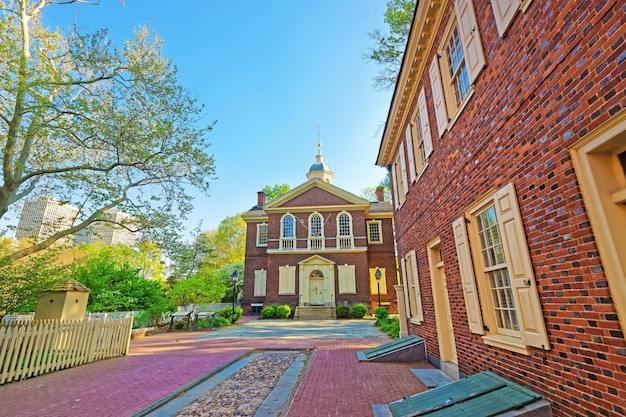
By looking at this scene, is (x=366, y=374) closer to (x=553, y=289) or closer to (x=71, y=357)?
(x=553, y=289)

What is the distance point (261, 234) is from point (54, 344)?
18390 mm

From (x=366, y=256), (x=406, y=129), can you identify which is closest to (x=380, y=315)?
(x=366, y=256)

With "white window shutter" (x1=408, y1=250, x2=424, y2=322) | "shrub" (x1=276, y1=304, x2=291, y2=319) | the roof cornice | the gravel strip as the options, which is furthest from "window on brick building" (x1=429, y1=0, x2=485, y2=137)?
"shrub" (x1=276, y1=304, x2=291, y2=319)

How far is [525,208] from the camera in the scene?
3.09 metres

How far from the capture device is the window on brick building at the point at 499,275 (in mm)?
3057

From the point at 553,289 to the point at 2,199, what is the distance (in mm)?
12164

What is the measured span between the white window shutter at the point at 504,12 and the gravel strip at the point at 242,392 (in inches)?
229

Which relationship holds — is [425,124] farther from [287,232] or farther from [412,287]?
[287,232]

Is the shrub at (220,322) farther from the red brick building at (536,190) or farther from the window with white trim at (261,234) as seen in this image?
the red brick building at (536,190)

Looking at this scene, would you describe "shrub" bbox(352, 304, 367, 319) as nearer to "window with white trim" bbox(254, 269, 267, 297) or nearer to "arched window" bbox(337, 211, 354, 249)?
"arched window" bbox(337, 211, 354, 249)

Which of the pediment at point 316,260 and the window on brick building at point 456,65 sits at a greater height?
the window on brick building at point 456,65

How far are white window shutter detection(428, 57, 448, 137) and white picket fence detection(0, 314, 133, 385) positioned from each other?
947 cm

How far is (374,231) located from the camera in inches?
953

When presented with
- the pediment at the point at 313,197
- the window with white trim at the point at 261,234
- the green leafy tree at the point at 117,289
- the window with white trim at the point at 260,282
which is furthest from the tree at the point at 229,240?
the green leafy tree at the point at 117,289
